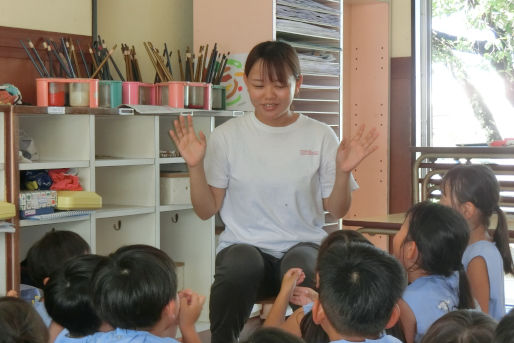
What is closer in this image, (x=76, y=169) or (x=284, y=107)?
(x=284, y=107)

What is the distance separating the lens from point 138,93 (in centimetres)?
335

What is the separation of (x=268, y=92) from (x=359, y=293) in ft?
3.46

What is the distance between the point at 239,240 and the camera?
2477mm

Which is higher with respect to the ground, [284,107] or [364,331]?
[284,107]

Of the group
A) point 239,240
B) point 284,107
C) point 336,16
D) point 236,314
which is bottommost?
point 236,314

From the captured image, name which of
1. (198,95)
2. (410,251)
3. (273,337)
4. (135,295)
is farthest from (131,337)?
(198,95)

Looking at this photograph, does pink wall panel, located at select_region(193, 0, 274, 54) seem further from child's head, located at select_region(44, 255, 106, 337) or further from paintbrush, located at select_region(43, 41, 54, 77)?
child's head, located at select_region(44, 255, 106, 337)

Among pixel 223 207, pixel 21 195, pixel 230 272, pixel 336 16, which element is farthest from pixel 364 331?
pixel 336 16

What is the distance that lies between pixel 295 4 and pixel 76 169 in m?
1.46

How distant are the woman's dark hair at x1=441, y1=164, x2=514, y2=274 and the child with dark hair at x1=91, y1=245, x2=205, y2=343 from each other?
3.96 ft

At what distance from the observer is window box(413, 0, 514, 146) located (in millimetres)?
4766

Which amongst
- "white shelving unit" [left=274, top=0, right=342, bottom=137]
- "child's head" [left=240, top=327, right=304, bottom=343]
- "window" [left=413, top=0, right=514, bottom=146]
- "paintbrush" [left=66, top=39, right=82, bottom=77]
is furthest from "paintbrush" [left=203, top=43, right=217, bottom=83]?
"child's head" [left=240, top=327, right=304, bottom=343]

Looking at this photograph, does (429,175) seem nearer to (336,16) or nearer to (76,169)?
(336,16)

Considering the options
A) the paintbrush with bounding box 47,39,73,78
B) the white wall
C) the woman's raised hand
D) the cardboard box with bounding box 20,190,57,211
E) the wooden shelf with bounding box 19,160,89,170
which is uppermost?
the white wall
